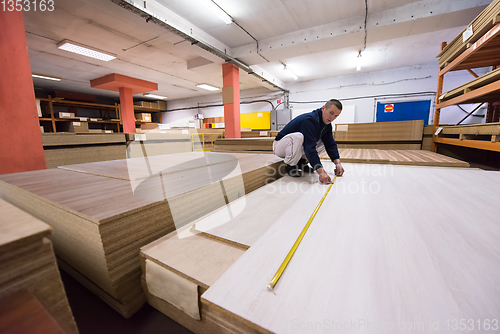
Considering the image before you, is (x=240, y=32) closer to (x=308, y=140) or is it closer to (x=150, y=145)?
(x=150, y=145)

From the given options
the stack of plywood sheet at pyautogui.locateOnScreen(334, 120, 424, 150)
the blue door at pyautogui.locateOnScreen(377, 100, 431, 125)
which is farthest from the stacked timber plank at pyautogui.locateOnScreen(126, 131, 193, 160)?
the blue door at pyautogui.locateOnScreen(377, 100, 431, 125)

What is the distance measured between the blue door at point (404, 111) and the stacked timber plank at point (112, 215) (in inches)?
330

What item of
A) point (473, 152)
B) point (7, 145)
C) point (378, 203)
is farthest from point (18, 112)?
point (473, 152)

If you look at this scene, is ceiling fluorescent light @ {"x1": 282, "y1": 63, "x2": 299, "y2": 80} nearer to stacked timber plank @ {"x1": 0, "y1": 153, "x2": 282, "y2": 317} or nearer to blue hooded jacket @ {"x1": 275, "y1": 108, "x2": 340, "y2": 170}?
blue hooded jacket @ {"x1": 275, "y1": 108, "x2": 340, "y2": 170}

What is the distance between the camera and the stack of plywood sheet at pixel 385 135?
373 cm

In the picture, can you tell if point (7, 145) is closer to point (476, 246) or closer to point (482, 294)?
point (482, 294)

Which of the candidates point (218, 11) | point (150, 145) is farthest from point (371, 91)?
point (150, 145)

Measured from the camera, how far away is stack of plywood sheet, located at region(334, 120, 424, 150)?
12.2 feet

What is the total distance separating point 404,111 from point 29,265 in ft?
30.9

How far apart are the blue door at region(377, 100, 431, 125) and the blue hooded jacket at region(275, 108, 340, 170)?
693cm

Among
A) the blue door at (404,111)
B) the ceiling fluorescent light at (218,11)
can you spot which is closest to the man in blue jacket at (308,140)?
the ceiling fluorescent light at (218,11)

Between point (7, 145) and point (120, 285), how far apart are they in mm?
2241

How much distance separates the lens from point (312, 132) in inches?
74.0

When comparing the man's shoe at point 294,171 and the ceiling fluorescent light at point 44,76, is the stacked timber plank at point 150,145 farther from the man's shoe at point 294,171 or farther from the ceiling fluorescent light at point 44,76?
the ceiling fluorescent light at point 44,76
